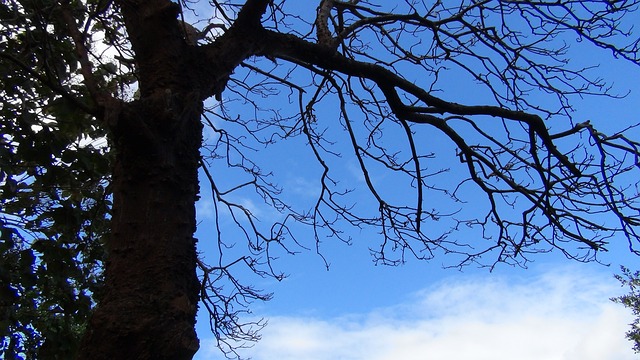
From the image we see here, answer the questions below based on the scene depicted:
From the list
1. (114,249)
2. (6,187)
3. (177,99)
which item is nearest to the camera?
(114,249)

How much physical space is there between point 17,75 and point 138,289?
8.41 ft

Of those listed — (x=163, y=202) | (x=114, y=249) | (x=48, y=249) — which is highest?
(x=48, y=249)

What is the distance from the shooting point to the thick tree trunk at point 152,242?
5.93 ft

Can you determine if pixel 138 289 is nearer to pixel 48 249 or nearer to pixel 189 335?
pixel 189 335

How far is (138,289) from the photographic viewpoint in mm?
1894

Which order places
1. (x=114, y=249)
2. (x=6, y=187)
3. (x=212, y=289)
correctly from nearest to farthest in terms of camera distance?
(x=114, y=249) < (x=6, y=187) < (x=212, y=289)

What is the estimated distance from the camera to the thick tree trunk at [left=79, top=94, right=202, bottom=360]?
5.93 ft

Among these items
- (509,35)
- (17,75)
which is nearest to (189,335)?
(17,75)

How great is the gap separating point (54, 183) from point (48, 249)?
462mm

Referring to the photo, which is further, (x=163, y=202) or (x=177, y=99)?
(x=177, y=99)

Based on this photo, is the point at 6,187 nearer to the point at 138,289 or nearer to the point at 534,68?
the point at 138,289

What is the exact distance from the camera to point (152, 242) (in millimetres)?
2004

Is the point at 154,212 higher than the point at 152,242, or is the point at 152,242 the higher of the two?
the point at 154,212

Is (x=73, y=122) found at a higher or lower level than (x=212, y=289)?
higher
